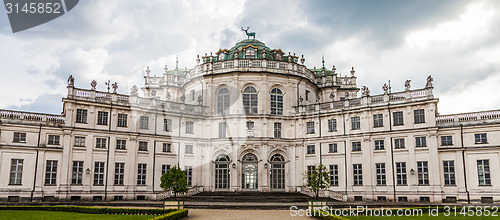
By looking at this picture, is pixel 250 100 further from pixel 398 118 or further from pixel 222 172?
pixel 398 118

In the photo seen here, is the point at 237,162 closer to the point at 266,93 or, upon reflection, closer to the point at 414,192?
the point at 266,93

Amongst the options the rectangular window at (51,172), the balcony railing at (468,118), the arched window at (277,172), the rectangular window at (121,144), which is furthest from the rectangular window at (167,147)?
the balcony railing at (468,118)

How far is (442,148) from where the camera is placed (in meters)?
40.8

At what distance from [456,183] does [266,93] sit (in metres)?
23.3

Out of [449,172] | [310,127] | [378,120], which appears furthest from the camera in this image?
[310,127]

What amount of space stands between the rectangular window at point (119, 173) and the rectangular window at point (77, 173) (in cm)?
357

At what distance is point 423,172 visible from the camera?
4084 cm

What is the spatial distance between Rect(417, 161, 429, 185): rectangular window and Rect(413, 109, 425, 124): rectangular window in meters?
4.32

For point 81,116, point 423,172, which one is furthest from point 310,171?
point 81,116

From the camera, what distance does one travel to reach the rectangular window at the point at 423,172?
40.6 m

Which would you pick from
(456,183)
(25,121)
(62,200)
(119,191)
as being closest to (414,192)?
(456,183)

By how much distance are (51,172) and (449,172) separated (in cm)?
4015

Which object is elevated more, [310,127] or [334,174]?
[310,127]

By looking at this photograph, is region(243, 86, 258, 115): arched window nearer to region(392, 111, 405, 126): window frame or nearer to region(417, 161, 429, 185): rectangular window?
region(392, 111, 405, 126): window frame
